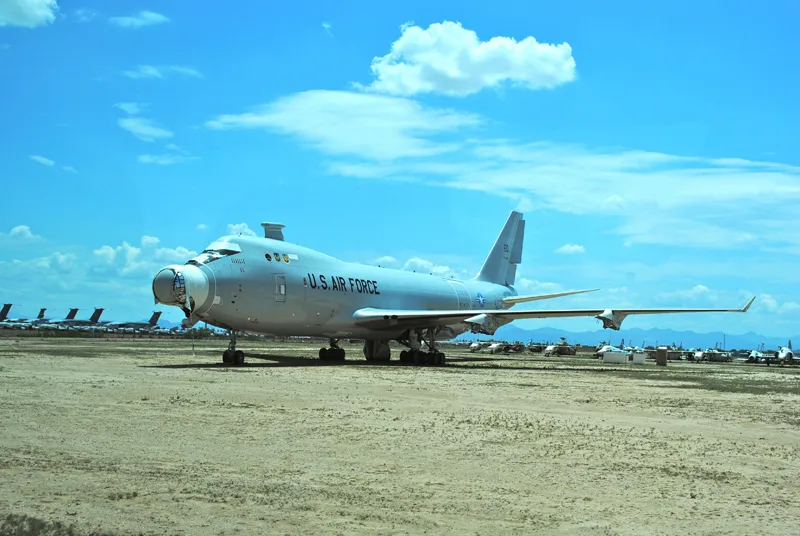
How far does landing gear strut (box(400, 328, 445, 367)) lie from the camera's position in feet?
119

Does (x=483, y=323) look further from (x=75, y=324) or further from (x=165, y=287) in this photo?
(x=75, y=324)

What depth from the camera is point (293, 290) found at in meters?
31.9

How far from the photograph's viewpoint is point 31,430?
1058 cm

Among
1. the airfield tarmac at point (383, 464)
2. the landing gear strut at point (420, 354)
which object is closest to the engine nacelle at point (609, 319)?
the landing gear strut at point (420, 354)

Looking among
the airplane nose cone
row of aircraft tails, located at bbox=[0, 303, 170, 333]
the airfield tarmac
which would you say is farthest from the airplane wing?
row of aircraft tails, located at bbox=[0, 303, 170, 333]

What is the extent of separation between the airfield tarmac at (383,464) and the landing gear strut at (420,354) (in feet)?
62.9

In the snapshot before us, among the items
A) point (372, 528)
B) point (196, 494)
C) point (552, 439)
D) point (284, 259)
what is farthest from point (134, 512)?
point (284, 259)

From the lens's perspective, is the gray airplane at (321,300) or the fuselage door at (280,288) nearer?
the gray airplane at (321,300)

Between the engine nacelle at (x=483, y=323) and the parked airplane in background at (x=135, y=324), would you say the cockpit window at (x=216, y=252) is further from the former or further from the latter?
the parked airplane in background at (x=135, y=324)

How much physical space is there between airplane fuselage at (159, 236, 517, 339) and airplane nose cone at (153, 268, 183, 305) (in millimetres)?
472

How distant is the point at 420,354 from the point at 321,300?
18.6 ft

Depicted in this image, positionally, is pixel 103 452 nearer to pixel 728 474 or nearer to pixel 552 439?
pixel 552 439

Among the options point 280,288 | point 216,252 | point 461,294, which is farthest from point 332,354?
point 461,294

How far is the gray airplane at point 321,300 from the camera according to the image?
28.1 meters
